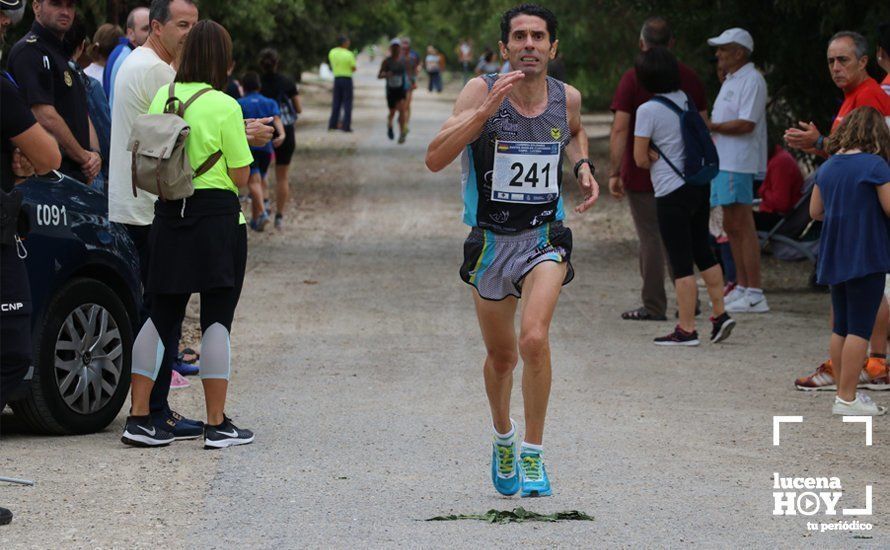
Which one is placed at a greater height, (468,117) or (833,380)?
(468,117)

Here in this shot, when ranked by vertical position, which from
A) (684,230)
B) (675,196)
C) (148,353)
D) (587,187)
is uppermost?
(587,187)

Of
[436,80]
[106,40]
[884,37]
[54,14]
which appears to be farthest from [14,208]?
[436,80]

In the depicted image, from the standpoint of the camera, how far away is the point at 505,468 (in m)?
6.25

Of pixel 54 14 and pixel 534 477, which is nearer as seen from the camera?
pixel 534 477

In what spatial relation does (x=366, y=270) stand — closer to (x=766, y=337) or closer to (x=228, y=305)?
(x=766, y=337)

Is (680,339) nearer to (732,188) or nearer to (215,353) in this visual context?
(732,188)

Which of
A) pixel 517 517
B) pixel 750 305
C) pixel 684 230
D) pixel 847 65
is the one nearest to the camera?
pixel 517 517

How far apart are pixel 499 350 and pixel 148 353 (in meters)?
1.89

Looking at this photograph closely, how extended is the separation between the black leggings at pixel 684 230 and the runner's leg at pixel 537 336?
460 cm

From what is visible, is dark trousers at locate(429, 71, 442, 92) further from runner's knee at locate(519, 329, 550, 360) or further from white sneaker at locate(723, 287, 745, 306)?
runner's knee at locate(519, 329, 550, 360)

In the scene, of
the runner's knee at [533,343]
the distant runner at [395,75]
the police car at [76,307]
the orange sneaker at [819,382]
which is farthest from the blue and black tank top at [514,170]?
the distant runner at [395,75]

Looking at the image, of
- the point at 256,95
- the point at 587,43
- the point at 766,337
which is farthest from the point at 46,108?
the point at 587,43

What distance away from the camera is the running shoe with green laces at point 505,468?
6250 mm

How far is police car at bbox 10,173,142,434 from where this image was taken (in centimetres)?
715
